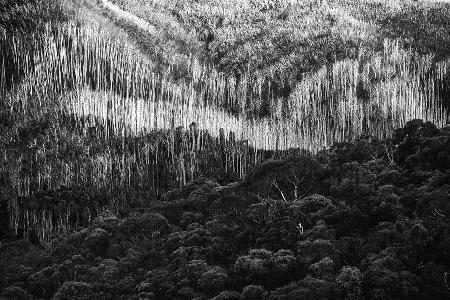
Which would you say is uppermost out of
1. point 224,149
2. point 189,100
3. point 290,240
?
point 189,100

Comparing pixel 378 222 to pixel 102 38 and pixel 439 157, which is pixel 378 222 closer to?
pixel 439 157

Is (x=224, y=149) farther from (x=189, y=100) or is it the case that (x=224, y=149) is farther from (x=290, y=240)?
(x=290, y=240)

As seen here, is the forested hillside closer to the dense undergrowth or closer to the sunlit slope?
the dense undergrowth

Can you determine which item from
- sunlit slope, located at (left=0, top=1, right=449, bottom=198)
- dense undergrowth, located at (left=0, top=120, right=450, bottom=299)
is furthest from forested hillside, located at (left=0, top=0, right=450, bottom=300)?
sunlit slope, located at (left=0, top=1, right=449, bottom=198)

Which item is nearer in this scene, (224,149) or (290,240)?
(290,240)

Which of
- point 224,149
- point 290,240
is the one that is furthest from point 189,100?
point 290,240

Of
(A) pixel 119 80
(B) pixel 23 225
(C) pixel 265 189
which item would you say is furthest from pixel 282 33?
(C) pixel 265 189

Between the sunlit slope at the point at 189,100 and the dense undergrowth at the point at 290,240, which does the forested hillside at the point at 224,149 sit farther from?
the sunlit slope at the point at 189,100

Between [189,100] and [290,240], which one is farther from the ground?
[189,100]
